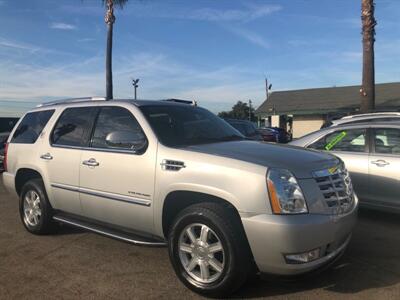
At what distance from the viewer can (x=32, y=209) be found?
647cm

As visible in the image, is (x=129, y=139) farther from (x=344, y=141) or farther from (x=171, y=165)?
(x=344, y=141)

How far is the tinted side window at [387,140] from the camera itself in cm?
681

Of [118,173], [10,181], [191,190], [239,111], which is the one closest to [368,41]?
[10,181]

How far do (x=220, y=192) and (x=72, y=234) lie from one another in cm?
311

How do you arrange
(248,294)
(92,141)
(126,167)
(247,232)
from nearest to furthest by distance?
1. (247,232)
2. (248,294)
3. (126,167)
4. (92,141)

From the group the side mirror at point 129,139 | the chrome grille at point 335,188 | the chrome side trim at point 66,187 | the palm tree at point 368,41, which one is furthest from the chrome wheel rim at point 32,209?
the palm tree at point 368,41

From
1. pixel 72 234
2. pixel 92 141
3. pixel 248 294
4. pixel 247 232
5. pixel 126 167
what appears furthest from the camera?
pixel 72 234

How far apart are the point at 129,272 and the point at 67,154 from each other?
1.72 metres

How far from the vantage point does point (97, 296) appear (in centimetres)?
429

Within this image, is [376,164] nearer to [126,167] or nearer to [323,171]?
[323,171]

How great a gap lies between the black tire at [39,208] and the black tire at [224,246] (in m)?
2.56

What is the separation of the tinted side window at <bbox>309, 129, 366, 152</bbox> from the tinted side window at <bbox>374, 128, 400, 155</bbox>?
0.72 feet

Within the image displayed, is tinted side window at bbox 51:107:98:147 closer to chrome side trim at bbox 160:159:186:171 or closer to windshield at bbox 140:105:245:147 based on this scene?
windshield at bbox 140:105:245:147

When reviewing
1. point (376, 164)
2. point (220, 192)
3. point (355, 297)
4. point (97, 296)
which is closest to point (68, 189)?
point (97, 296)
